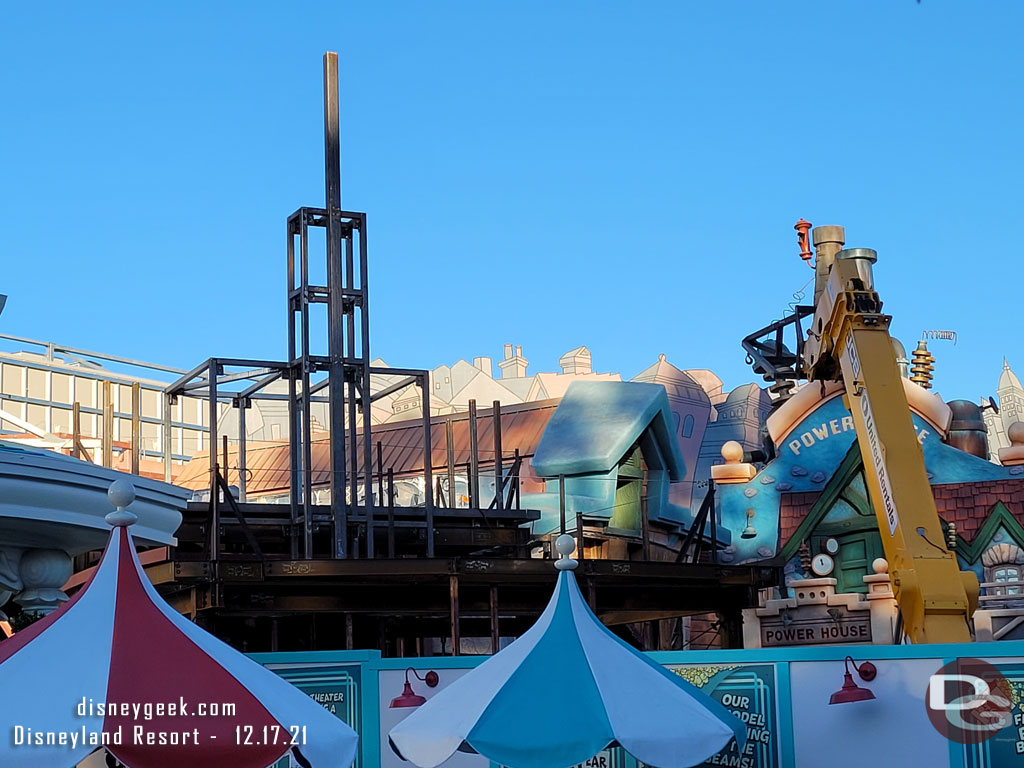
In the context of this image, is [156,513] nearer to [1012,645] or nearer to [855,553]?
[1012,645]

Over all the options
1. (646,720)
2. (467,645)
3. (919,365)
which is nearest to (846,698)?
(646,720)

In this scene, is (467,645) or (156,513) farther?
(467,645)

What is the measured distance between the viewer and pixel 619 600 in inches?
928

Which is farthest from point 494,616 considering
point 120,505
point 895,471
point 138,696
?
point 138,696

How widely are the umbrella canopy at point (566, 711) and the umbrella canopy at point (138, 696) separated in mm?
1077

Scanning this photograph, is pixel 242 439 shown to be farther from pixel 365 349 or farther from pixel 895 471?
pixel 895 471

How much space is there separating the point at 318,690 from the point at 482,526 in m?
12.4

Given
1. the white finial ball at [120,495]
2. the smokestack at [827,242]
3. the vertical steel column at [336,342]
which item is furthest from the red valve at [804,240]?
the white finial ball at [120,495]

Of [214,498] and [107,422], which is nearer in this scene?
[214,498]

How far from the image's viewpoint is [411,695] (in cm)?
1323

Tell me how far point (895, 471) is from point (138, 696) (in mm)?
10165

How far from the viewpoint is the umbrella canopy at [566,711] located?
31.2 ft

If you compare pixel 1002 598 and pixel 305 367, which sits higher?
pixel 305 367

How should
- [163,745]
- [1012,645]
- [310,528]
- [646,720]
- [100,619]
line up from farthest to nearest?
[310,528]
[1012,645]
[646,720]
[100,619]
[163,745]
